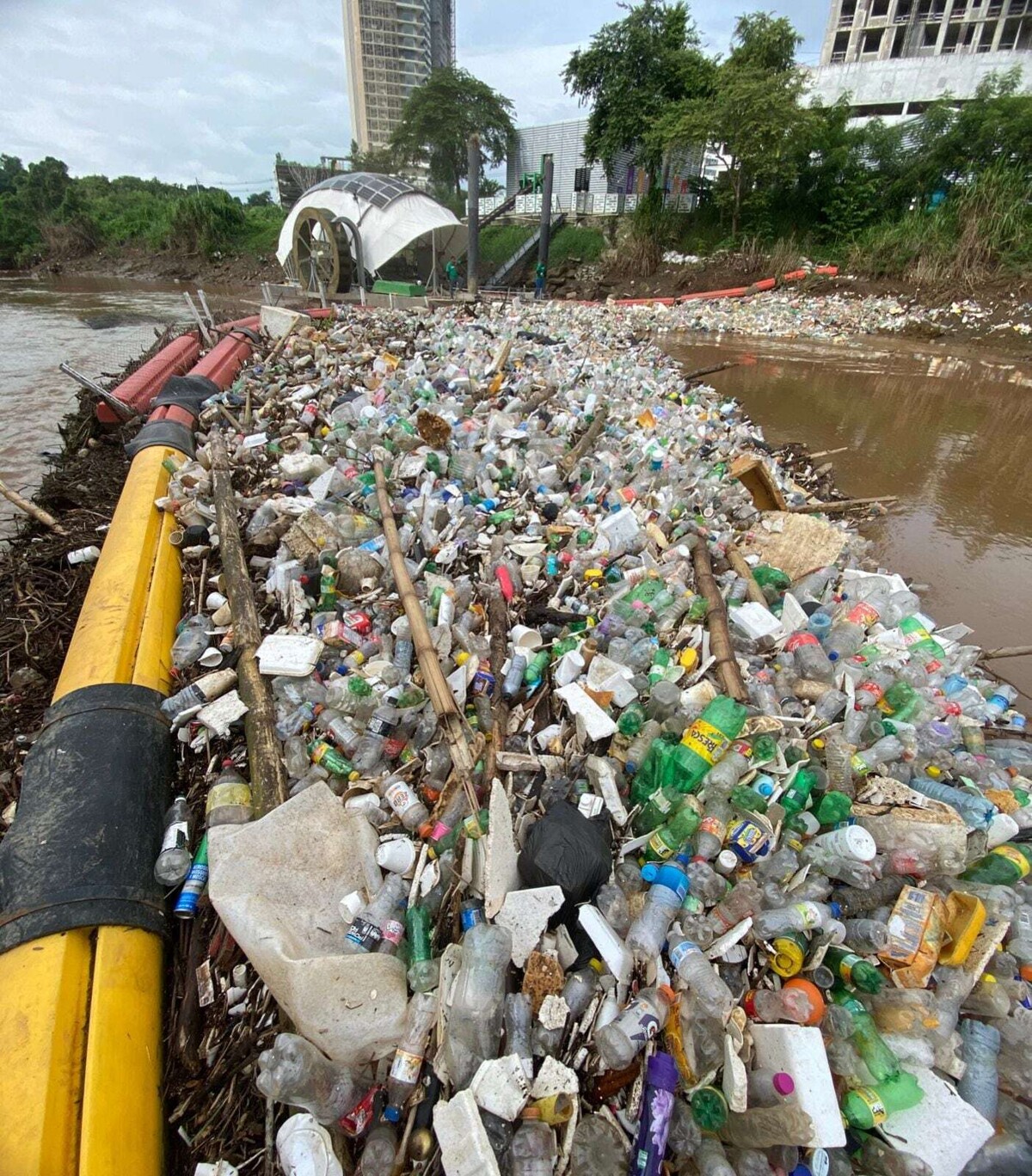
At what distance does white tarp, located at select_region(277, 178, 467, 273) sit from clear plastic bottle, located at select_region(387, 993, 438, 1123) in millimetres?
16227

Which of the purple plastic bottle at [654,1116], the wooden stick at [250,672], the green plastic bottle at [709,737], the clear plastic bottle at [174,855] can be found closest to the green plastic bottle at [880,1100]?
the purple plastic bottle at [654,1116]

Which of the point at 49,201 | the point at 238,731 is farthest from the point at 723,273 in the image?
the point at 49,201

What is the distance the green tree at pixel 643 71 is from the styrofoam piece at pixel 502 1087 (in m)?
23.3

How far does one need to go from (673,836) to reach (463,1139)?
2.81 feet

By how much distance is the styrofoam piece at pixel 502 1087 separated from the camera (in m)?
1.17

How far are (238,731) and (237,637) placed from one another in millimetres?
439

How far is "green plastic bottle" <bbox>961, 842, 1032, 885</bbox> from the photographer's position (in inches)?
66.2

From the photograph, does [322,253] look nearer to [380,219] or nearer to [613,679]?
[380,219]

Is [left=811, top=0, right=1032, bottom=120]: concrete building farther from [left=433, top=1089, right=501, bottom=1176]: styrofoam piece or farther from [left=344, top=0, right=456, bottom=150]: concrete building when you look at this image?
[left=344, top=0, right=456, bottom=150]: concrete building

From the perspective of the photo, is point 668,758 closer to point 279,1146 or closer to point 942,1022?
point 942,1022

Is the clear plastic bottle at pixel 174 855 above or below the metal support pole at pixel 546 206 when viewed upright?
below

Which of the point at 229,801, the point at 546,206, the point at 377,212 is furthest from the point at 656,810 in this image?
the point at 546,206

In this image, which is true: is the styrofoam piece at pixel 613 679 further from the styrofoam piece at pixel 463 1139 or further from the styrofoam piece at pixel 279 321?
the styrofoam piece at pixel 279 321

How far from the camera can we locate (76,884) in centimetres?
142
